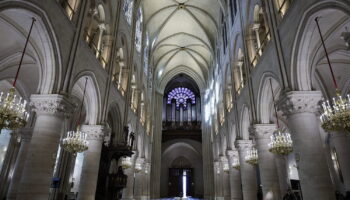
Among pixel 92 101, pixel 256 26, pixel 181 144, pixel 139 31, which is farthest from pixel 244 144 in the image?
pixel 181 144

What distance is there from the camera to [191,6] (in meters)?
24.1

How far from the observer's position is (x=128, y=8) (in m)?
17.6

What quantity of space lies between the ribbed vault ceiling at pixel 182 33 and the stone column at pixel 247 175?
13.8 metres

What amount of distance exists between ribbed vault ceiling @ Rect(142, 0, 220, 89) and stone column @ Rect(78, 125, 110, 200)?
15.5 metres

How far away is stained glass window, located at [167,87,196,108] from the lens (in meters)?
38.3

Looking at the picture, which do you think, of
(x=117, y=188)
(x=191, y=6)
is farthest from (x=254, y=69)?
(x=191, y=6)

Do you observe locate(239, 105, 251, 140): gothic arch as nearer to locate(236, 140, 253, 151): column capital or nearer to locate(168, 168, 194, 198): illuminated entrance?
locate(236, 140, 253, 151): column capital

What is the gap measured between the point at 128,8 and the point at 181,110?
2207cm

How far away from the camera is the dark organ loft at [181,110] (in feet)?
113

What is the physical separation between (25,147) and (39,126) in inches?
301

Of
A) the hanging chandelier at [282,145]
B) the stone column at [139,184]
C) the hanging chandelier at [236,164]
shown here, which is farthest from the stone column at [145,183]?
the hanging chandelier at [282,145]

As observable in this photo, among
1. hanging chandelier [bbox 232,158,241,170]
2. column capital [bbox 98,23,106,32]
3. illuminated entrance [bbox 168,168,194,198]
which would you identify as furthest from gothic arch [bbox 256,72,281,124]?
illuminated entrance [bbox 168,168,194,198]

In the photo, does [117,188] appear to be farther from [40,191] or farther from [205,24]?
[205,24]

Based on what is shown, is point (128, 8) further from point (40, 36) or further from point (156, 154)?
point (156, 154)
